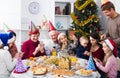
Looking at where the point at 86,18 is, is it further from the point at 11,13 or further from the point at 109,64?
the point at 109,64

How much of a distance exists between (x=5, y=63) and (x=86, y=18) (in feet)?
12.4

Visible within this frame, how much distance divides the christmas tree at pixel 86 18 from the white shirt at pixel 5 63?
3.57 meters

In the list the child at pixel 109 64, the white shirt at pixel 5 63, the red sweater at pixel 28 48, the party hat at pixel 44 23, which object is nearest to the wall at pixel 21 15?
the party hat at pixel 44 23

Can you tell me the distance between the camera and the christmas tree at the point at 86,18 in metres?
6.33

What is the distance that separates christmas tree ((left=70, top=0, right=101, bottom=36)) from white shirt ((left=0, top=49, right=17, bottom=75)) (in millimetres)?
3568

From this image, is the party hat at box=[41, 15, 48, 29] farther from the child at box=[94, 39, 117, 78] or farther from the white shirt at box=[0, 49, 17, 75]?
the white shirt at box=[0, 49, 17, 75]

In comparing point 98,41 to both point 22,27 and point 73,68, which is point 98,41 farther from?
point 22,27

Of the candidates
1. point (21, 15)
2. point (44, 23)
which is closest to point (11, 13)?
point (21, 15)

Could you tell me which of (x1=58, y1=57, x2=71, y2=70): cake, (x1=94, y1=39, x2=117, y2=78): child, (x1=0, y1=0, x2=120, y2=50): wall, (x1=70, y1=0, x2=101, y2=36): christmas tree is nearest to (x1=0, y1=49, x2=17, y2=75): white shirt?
(x1=58, y1=57, x2=71, y2=70): cake

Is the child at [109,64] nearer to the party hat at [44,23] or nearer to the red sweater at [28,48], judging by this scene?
the red sweater at [28,48]

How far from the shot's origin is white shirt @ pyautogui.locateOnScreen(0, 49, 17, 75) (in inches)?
116

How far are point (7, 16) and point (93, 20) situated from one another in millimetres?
→ 2398

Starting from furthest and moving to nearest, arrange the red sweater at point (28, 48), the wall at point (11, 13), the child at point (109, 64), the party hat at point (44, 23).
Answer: the party hat at point (44, 23)
the wall at point (11, 13)
the red sweater at point (28, 48)
the child at point (109, 64)

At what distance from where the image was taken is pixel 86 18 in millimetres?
6375
